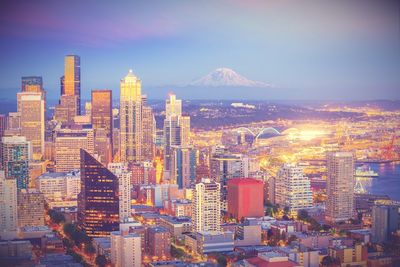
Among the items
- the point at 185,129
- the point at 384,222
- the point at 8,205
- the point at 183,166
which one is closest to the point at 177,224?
the point at 8,205

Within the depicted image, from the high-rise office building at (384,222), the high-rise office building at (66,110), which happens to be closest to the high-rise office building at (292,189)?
the high-rise office building at (384,222)

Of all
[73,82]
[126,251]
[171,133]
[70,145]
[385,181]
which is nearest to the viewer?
[126,251]

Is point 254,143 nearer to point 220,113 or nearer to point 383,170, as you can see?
point 220,113

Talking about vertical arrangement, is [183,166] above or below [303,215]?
above

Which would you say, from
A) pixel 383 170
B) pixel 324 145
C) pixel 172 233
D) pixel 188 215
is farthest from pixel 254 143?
pixel 172 233

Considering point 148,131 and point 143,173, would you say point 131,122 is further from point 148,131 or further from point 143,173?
point 143,173
